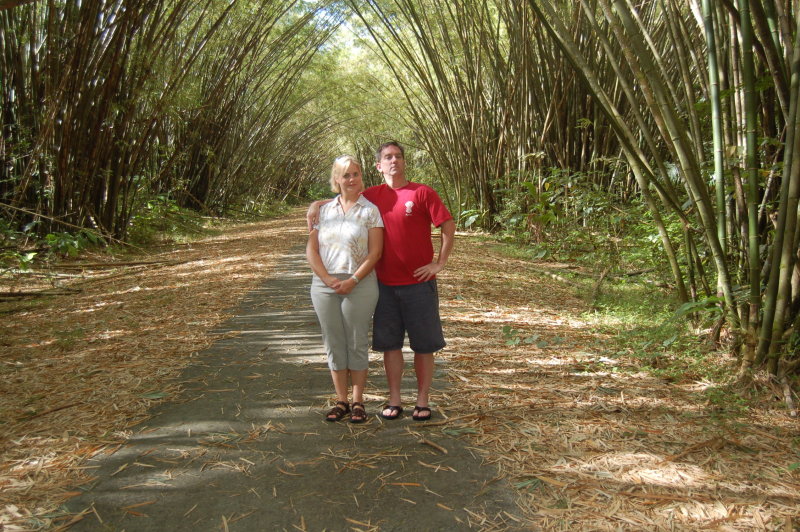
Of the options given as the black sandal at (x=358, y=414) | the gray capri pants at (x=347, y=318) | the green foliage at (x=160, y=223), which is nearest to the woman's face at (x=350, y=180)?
the gray capri pants at (x=347, y=318)

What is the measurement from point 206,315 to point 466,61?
4.73 meters

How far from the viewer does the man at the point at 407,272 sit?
1953 millimetres

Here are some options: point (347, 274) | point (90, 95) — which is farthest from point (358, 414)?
point (90, 95)

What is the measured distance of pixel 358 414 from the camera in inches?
76.7

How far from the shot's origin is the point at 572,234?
5008 millimetres

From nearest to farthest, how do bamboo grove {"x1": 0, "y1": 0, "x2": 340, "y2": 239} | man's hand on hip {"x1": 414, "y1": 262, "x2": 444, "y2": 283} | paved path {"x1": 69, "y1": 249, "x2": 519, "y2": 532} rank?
paved path {"x1": 69, "y1": 249, "x2": 519, "y2": 532} < man's hand on hip {"x1": 414, "y1": 262, "x2": 444, "y2": 283} < bamboo grove {"x1": 0, "y1": 0, "x2": 340, "y2": 239}

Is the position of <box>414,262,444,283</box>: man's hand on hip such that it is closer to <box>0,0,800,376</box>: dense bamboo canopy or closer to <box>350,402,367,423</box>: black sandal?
<box>350,402,367,423</box>: black sandal

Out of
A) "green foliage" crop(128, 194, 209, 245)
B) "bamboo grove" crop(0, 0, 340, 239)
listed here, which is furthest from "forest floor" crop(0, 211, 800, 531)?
"green foliage" crop(128, 194, 209, 245)

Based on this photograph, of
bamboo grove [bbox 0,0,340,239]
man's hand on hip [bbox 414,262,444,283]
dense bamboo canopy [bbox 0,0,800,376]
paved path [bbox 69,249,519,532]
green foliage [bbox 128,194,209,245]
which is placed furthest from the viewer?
green foliage [bbox 128,194,209,245]

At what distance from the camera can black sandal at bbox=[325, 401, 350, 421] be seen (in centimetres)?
196

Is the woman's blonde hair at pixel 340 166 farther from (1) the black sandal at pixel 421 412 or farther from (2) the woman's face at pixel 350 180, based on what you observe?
(1) the black sandal at pixel 421 412

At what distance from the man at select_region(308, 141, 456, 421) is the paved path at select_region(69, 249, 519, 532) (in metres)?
0.20

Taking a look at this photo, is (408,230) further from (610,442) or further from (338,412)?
(610,442)

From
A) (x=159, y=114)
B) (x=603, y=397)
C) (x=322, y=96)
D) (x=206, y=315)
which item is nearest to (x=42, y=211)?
(x=159, y=114)
